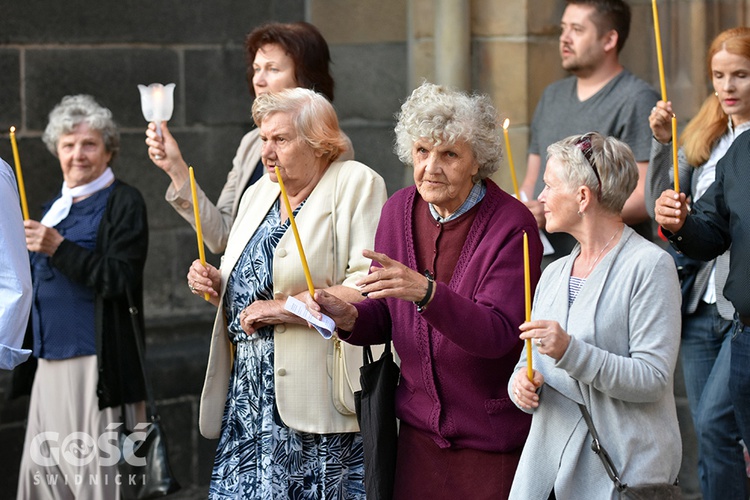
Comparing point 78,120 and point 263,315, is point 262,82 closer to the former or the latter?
point 78,120

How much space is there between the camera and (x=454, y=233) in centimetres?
332

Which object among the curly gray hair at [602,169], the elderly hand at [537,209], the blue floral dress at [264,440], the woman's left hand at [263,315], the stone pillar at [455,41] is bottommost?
the blue floral dress at [264,440]

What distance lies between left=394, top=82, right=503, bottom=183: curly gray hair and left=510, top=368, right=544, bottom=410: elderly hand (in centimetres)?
65

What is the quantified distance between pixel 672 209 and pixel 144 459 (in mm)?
2388

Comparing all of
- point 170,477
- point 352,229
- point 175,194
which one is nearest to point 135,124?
point 175,194

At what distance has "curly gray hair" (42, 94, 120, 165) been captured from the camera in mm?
4953

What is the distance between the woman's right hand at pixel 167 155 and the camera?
14.2 ft

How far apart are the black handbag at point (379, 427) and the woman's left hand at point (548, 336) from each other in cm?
68

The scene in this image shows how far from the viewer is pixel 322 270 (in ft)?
12.2

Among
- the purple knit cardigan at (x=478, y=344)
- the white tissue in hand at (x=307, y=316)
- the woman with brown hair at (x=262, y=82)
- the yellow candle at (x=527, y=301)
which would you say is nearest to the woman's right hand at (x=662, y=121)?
the purple knit cardigan at (x=478, y=344)

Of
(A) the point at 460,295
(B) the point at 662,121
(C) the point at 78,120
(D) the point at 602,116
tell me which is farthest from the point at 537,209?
(C) the point at 78,120

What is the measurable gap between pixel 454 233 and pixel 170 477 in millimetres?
1744

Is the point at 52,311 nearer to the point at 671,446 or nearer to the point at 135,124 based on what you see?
the point at 135,124

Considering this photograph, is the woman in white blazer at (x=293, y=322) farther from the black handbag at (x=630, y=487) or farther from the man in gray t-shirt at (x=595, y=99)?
the man in gray t-shirt at (x=595, y=99)
